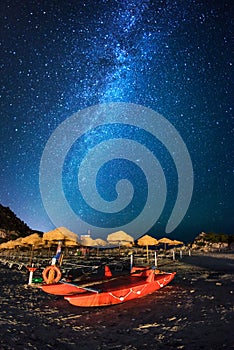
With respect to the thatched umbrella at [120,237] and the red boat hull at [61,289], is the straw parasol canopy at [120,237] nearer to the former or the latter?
the thatched umbrella at [120,237]

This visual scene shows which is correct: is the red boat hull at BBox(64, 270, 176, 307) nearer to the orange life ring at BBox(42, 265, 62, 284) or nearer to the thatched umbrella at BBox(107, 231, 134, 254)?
the orange life ring at BBox(42, 265, 62, 284)

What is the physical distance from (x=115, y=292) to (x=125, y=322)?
1658 mm

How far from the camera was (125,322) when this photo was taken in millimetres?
6492

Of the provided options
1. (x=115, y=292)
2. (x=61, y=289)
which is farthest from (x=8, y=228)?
(x=115, y=292)

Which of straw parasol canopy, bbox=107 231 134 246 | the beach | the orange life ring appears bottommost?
the beach

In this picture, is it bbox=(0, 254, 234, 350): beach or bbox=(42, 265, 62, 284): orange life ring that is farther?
bbox=(42, 265, 62, 284): orange life ring

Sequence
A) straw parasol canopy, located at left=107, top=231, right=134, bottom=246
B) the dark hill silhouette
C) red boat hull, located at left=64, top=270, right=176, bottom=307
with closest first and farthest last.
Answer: red boat hull, located at left=64, top=270, right=176, bottom=307
straw parasol canopy, located at left=107, top=231, right=134, bottom=246
the dark hill silhouette

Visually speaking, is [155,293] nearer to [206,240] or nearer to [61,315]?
[61,315]

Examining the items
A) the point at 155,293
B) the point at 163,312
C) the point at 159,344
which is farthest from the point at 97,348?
the point at 155,293

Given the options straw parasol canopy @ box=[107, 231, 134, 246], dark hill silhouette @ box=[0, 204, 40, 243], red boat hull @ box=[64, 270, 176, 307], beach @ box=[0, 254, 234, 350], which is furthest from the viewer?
dark hill silhouette @ box=[0, 204, 40, 243]

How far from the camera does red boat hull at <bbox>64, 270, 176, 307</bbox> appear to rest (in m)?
7.65

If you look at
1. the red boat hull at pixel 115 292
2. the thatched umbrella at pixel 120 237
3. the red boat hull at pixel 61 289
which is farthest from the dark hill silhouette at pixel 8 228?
the red boat hull at pixel 115 292

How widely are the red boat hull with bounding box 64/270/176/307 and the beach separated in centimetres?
22

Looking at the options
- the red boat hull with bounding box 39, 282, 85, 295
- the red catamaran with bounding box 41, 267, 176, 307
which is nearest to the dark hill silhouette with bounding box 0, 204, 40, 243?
the red boat hull with bounding box 39, 282, 85, 295
